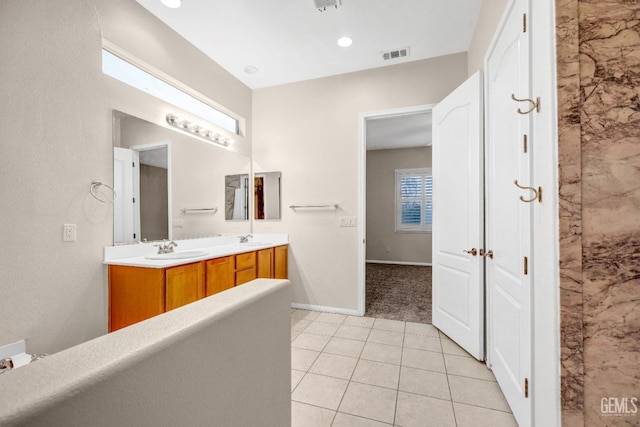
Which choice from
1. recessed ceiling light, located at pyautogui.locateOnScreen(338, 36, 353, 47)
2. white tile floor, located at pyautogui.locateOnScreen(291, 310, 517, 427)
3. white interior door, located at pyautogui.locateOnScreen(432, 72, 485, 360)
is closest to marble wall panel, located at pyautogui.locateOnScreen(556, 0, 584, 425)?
white tile floor, located at pyautogui.locateOnScreen(291, 310, 517, 427)

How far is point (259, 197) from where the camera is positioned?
360cm

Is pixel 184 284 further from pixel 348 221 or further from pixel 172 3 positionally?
pixel 172 3

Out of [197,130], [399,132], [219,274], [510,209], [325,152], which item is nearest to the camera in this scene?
[510,209]

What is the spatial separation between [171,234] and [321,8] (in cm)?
236

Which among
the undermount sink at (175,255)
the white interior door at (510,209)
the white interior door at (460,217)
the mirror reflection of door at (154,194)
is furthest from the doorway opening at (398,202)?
the mirror reflection of door at (154,194)

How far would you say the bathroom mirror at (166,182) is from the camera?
83.0 inches

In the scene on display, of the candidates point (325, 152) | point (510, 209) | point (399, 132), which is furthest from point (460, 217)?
point (399, 132)

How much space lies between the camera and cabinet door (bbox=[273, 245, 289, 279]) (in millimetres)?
3234

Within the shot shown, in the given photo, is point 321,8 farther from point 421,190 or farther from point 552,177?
point 421,190

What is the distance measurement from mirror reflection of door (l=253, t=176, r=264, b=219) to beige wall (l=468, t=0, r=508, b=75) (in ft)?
8.56

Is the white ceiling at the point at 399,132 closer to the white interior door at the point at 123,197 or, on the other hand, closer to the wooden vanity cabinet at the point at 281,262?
the wooden vanity cabinet at the point at 281,262

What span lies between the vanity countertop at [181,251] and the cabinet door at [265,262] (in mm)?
59

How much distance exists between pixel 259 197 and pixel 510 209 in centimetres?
277

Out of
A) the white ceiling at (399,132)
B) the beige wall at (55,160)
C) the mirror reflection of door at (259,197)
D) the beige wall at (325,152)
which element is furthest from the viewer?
the white ceiling at (399,132)
